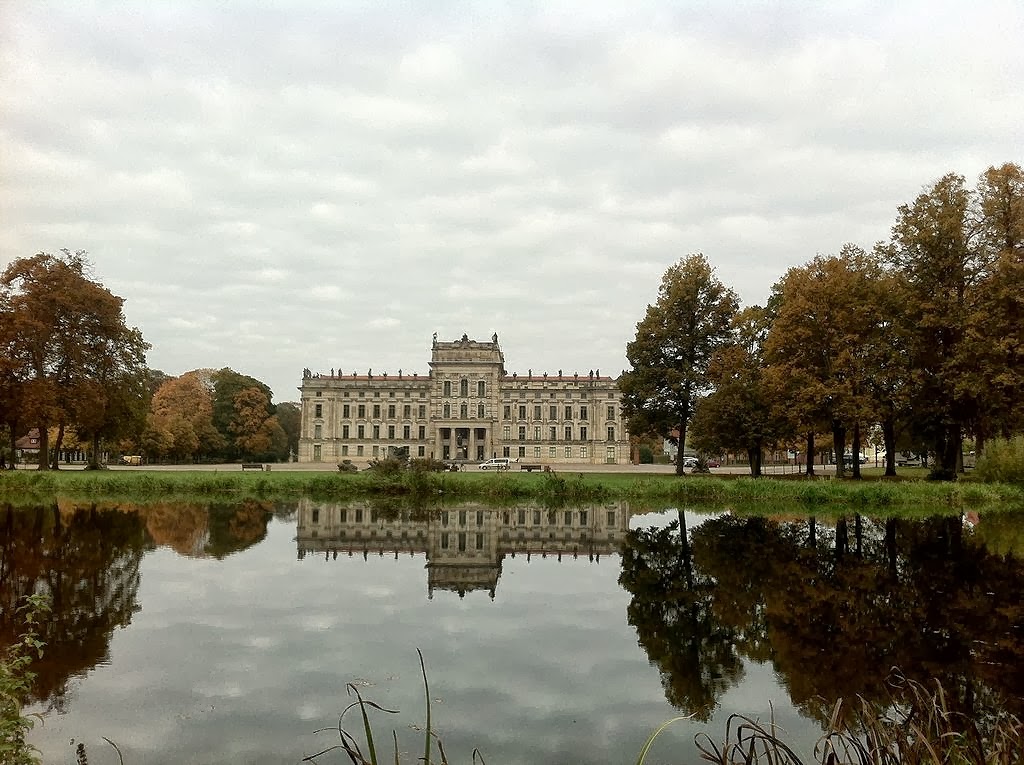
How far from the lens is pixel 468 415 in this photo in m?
80.8

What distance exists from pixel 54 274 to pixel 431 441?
4696 centimetres

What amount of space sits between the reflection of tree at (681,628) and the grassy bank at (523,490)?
12.2m

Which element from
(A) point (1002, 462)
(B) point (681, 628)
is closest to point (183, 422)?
(A) point (1002, 462)

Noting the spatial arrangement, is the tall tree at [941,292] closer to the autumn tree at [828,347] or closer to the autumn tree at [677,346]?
the autumn tree at [828,347]

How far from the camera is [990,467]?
27703 mm

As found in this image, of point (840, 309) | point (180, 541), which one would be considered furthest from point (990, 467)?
point (180, 541)

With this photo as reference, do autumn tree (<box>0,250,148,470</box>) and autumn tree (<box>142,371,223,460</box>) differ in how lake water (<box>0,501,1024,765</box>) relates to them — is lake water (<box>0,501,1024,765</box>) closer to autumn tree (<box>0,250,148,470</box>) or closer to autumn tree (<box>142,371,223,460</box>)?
autumn tree (<box>0,250,148,470</box>)

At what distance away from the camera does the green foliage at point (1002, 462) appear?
1049 inches

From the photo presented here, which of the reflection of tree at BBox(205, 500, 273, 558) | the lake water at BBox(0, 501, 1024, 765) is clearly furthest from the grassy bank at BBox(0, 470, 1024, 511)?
the lake water at BBox(0, 501, 1024, 765)

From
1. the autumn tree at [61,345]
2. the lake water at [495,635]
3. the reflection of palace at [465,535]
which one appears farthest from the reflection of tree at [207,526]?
the autumn tree at [61,345]

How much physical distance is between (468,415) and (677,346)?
43.4 m

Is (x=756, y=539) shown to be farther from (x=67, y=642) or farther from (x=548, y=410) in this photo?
(x=548, y=410)

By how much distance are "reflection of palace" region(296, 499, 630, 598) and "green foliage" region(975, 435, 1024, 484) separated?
13509 millimetres

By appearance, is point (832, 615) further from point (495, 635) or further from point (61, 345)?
point (61, 345)
